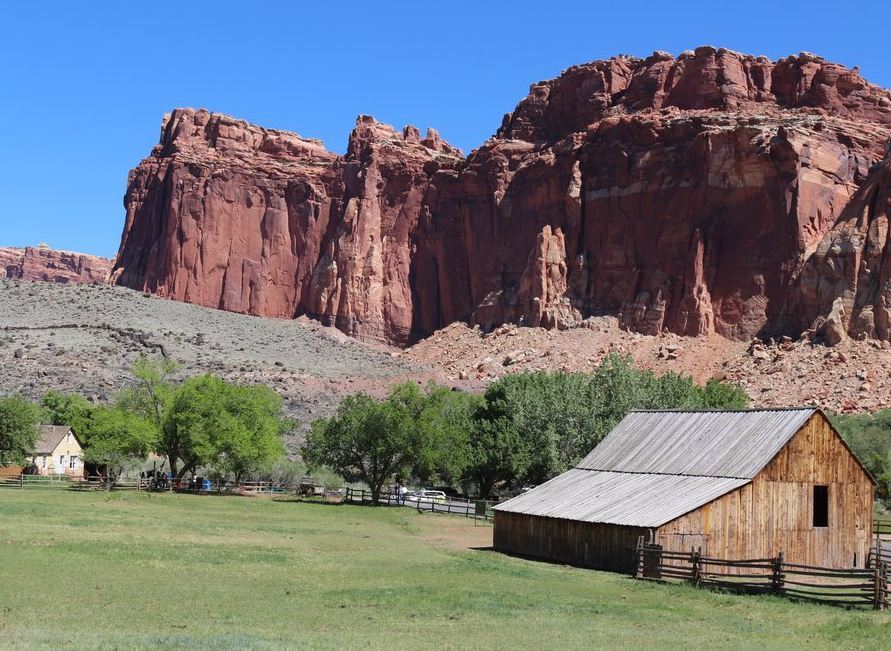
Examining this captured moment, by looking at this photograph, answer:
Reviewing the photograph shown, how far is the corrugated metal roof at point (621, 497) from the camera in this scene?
31.0 m

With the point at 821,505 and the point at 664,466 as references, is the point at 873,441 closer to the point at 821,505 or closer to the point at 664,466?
the point at 664,466

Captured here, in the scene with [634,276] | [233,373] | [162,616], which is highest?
[634,276]

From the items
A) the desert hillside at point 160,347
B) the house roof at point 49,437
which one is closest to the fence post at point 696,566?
the house roof at point 49,437

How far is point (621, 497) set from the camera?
111ft

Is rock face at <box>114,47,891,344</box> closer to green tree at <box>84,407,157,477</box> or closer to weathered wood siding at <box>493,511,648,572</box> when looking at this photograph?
green tree at <box>84,407,157,477</box>

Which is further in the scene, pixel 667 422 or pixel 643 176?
pixel 643 176

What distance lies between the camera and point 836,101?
116 meters

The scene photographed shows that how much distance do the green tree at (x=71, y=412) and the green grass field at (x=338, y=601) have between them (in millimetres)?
36720

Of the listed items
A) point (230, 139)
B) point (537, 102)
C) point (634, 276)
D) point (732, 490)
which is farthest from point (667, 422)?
point (230, 139)

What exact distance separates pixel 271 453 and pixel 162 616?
134 ft

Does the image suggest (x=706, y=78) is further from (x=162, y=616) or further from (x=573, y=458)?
(x=162, y=616)

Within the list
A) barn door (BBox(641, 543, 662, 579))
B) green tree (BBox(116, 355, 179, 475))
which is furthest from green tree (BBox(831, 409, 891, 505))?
green tree (BBox(116, 355, 179, 475))

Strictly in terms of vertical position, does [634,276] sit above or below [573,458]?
above

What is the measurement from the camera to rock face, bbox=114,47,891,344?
354 ft
